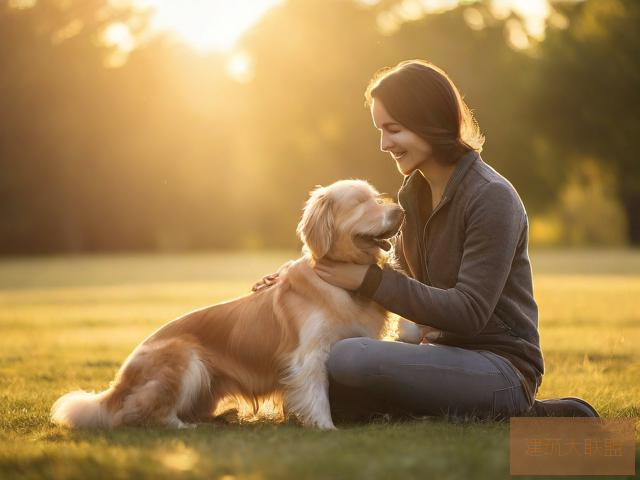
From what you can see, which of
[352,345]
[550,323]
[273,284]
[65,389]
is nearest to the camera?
[352,345]

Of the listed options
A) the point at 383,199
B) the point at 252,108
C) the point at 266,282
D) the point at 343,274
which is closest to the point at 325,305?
the point at 343,274

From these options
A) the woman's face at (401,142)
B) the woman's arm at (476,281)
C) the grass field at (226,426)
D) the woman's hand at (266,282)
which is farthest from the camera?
the woman's hand at (266,282)

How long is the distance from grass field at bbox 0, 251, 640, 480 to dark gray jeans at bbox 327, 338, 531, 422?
0.15 metres

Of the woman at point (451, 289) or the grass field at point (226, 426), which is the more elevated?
the woman at point (451, 289)

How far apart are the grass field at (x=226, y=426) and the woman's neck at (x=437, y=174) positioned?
1.27 meters

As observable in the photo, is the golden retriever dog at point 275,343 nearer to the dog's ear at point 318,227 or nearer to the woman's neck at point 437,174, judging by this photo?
the dog's ear at point 318,227

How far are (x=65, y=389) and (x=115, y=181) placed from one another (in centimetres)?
3867

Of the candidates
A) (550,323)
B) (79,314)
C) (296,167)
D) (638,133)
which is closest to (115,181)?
(296,167)

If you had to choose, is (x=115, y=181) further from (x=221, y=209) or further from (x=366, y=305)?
(x=366, y=305)

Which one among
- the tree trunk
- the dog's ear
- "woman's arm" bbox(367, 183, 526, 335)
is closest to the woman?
"woman's arm" bbox(367, 183, 526, 335)

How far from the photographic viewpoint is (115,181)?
4434 cm

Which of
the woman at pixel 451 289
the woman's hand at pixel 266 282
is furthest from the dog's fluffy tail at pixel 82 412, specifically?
the woman at pixel 451 289

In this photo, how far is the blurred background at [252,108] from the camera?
4122 centimetres

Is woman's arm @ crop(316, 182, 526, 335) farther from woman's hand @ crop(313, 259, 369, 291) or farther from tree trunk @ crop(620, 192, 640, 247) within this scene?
tree trunk @ crop(620, 192, 640, 247)
